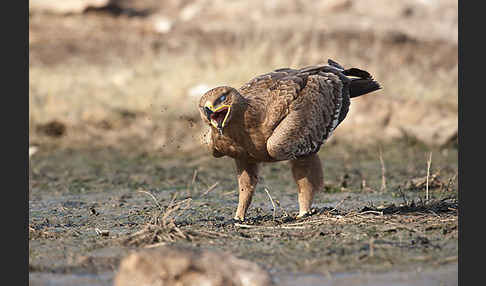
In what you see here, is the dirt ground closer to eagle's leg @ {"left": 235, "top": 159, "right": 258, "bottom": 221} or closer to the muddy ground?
the muddy ground

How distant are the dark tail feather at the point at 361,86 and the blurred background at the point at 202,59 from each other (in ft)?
8.62

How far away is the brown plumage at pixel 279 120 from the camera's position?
668 cm

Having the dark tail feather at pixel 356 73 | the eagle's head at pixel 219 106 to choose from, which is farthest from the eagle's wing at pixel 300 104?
the eagle's head at pixel 219 106

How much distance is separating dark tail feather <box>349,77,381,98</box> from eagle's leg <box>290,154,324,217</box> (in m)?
1.27

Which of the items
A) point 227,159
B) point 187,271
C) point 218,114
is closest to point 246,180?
point 218,114

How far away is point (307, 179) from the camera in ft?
24.9

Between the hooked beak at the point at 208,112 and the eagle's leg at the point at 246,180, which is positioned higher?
the hooked beak at the point at 208,112

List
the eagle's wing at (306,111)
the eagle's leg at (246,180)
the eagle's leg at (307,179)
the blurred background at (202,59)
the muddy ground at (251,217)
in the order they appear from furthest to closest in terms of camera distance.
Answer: the blurred background at (202,59) → the eagle's leg at (307,179) → the eagle's leg at (246,180) → the eagle's wing at (306,111) → the muddy ground at (251,217)

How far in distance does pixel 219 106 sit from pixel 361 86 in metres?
2.64

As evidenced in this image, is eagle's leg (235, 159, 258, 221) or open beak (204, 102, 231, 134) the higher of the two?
open beak (204, 102, 231, 134)

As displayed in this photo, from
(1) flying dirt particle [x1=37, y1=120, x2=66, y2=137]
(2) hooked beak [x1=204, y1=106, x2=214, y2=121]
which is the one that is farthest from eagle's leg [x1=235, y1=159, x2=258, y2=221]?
(1) flying dirt particle [x1=37, y1=120, x2=66, y2=137]

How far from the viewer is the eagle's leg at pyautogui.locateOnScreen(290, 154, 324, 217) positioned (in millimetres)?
7582

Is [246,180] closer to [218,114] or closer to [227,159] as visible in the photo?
[218,114]

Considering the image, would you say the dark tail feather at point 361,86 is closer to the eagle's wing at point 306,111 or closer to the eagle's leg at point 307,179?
the eagle's wing at point 306,111
